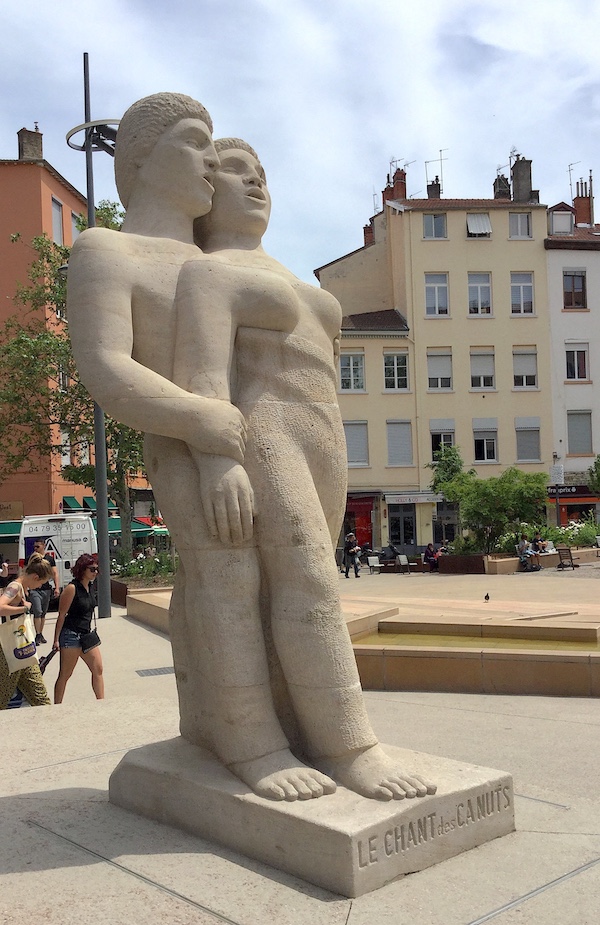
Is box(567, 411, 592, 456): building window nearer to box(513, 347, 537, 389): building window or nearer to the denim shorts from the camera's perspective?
box(513, 347, 537, 389): building window

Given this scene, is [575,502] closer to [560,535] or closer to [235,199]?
[560,535]

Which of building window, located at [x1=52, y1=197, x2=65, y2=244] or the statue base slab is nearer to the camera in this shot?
the statue base slab

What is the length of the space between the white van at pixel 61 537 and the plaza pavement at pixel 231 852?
12.9 m

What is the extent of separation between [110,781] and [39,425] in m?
20.0

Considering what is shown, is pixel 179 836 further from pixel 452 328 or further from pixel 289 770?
pixel 452 328

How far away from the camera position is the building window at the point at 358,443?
3544 centimetres

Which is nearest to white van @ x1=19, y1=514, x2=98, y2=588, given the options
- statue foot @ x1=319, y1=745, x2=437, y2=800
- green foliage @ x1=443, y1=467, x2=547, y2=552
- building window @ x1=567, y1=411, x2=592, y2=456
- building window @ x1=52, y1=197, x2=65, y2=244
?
green foliage @ x1=443, y1=467, x2=547, y2=552

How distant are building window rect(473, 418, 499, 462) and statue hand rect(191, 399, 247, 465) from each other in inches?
1312

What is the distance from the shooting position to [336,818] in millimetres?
3377

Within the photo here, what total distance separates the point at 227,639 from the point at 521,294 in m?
35.1

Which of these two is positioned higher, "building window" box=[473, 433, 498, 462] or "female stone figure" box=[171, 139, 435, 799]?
"building window" box=[473, 433, 498, 462]

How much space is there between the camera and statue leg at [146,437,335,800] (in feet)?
12.6

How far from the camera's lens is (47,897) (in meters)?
3.24

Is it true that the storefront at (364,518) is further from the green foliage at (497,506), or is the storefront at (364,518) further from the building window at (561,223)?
the building window at (561,223)
